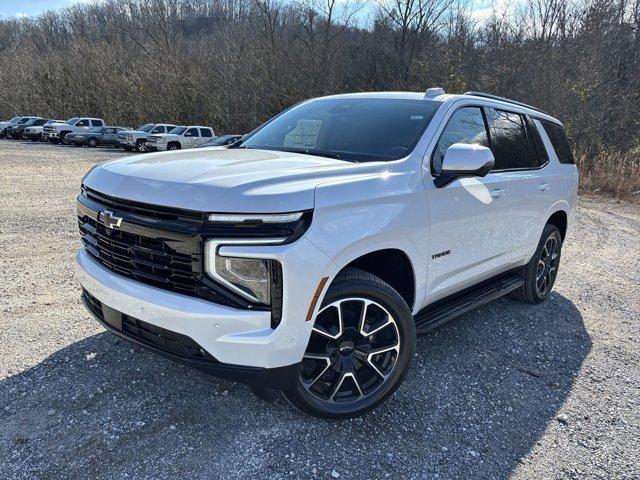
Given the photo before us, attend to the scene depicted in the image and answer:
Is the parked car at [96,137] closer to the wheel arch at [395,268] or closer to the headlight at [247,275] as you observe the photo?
the wheel arch at [395,268]

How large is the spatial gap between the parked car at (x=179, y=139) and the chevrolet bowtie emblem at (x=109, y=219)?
970 inches

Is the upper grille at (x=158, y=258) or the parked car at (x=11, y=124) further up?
the upper grille at (x=158, y=258)

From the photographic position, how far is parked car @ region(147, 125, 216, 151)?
2658 cm

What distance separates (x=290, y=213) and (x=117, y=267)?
3.67ft

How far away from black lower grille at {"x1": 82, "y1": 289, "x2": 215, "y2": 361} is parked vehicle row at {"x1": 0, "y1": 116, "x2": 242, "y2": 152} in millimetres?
22082

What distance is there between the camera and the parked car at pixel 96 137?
106 feet

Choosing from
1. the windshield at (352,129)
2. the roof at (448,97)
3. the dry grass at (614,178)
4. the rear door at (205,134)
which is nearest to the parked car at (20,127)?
the rear door at (205,134)

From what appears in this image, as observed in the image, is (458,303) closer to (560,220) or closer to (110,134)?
(560,220)

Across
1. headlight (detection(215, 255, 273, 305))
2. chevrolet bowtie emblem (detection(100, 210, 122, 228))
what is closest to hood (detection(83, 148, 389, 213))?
chevrolet bowtie emblem (detection(100, 210, 122, 228))

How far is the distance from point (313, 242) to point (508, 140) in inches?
106

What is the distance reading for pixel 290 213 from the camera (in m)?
2.42

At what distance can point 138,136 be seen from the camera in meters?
29.1

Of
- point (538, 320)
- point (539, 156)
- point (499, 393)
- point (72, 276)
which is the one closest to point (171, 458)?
point (499, 393)

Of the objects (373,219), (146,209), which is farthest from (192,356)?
(373,219)
